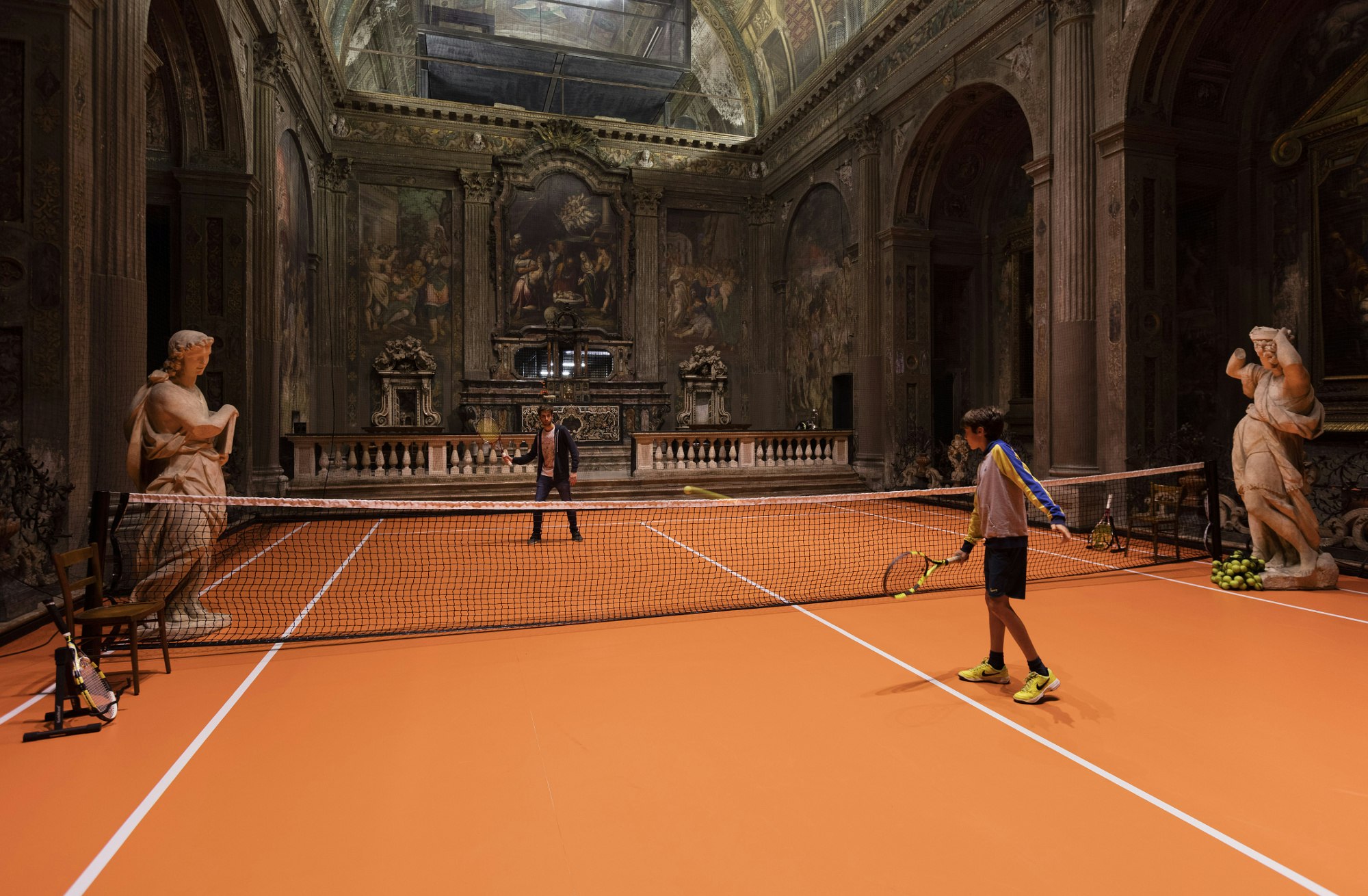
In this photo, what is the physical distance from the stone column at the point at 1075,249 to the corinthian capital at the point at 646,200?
1254 cm

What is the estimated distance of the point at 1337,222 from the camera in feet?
33.8

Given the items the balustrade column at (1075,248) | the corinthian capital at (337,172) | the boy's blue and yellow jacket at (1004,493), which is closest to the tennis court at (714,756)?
the boy's blue and yellow jacket at (1004,493)

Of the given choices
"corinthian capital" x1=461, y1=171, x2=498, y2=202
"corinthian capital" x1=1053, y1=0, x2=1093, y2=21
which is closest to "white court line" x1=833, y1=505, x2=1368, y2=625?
"corinthian capital" x1=1053, y1=0, x2=1093, y2=21

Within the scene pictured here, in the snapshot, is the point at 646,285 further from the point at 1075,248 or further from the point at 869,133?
the point at 1075,248

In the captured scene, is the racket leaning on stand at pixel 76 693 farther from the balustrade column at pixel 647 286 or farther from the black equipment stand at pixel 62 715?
the balustrade column at pixel 647 286

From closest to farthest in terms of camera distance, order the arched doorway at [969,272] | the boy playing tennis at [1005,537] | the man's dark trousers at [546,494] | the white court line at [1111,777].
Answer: the white court line at [1111,777] → the boy playing tennis at [1005,537] → the man's dark trousers at [546,494] → the arched doorway at [969,272]

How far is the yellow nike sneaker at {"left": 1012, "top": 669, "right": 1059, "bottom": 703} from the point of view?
3.91 m

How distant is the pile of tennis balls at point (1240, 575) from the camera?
6566mm

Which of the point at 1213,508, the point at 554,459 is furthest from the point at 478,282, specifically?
the point at 1213,508

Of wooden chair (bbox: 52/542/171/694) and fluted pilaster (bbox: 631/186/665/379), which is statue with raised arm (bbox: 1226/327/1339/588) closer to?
wooden chair (bbox: 52/542/171/694)

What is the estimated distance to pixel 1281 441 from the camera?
21.6ft

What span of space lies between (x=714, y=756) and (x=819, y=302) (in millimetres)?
17781

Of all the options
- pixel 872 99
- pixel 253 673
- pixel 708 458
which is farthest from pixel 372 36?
pixel 253 673

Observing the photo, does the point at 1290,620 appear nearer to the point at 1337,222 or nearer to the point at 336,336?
the point at 1337,222
